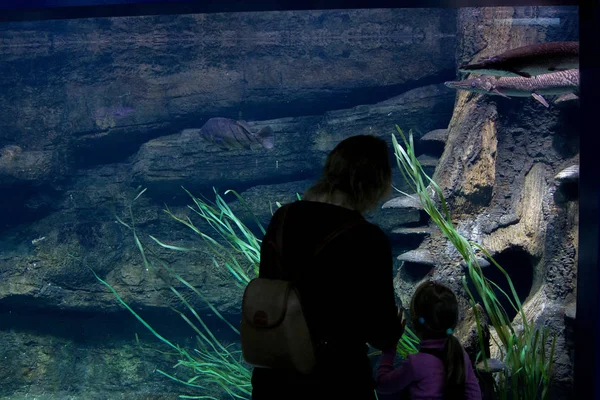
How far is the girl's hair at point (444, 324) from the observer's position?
1.87 metres

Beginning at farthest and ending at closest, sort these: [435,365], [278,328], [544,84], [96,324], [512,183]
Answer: [96,324]
[512,183]
[544,84]
[435,365]
[278,328]

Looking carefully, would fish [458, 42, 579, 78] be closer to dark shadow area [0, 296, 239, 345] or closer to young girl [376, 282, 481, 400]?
young girl [376, 282, 481, 400]

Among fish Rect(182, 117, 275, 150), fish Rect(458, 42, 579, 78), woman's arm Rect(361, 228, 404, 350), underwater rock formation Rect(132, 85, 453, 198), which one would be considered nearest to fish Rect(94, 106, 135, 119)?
underwater rock formation Rect(132, 85, 453, 198)

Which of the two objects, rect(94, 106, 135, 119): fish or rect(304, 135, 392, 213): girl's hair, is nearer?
rect(304, 135, 392, 213): girl's hair

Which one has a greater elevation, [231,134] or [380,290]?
[231,134]

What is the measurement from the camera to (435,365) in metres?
1.90

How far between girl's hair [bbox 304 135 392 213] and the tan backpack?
0.15 m

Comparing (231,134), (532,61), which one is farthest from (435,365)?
(231,134)

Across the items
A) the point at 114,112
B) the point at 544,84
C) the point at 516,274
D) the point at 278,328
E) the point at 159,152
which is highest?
the point at 544,84

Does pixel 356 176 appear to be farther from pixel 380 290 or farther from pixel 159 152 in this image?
pixel 159 152

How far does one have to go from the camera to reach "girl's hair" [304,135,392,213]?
163cm

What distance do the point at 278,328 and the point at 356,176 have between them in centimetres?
60

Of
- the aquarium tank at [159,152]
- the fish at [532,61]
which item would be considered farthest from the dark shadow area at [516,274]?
the fish at [532,61]

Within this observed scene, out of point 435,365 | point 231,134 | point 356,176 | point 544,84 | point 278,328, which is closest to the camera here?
point 278,328
